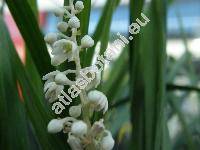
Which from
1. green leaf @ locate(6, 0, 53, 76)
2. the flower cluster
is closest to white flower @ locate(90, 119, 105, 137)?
the flower cluster

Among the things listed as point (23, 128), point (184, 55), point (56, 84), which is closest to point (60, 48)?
point (56, 84)

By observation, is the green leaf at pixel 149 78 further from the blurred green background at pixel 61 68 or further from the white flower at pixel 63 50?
the white flower at pixel 63 50

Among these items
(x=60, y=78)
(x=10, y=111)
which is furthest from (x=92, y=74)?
(x=10, y=111)

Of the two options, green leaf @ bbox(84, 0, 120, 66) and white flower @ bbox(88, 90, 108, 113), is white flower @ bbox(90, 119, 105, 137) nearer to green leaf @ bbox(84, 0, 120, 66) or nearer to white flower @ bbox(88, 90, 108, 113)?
white flower @ bbox(88, 90, 108, 113)

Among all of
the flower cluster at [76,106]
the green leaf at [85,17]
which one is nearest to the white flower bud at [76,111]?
the flower cluster at [76,106]

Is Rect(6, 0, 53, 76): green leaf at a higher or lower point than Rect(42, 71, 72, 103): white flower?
higher

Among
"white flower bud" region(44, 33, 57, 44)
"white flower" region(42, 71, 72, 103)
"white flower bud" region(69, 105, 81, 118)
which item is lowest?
"white flower bud" region(69, 105, 81, 118)

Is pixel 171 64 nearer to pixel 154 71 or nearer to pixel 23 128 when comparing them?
pixel 154 71
